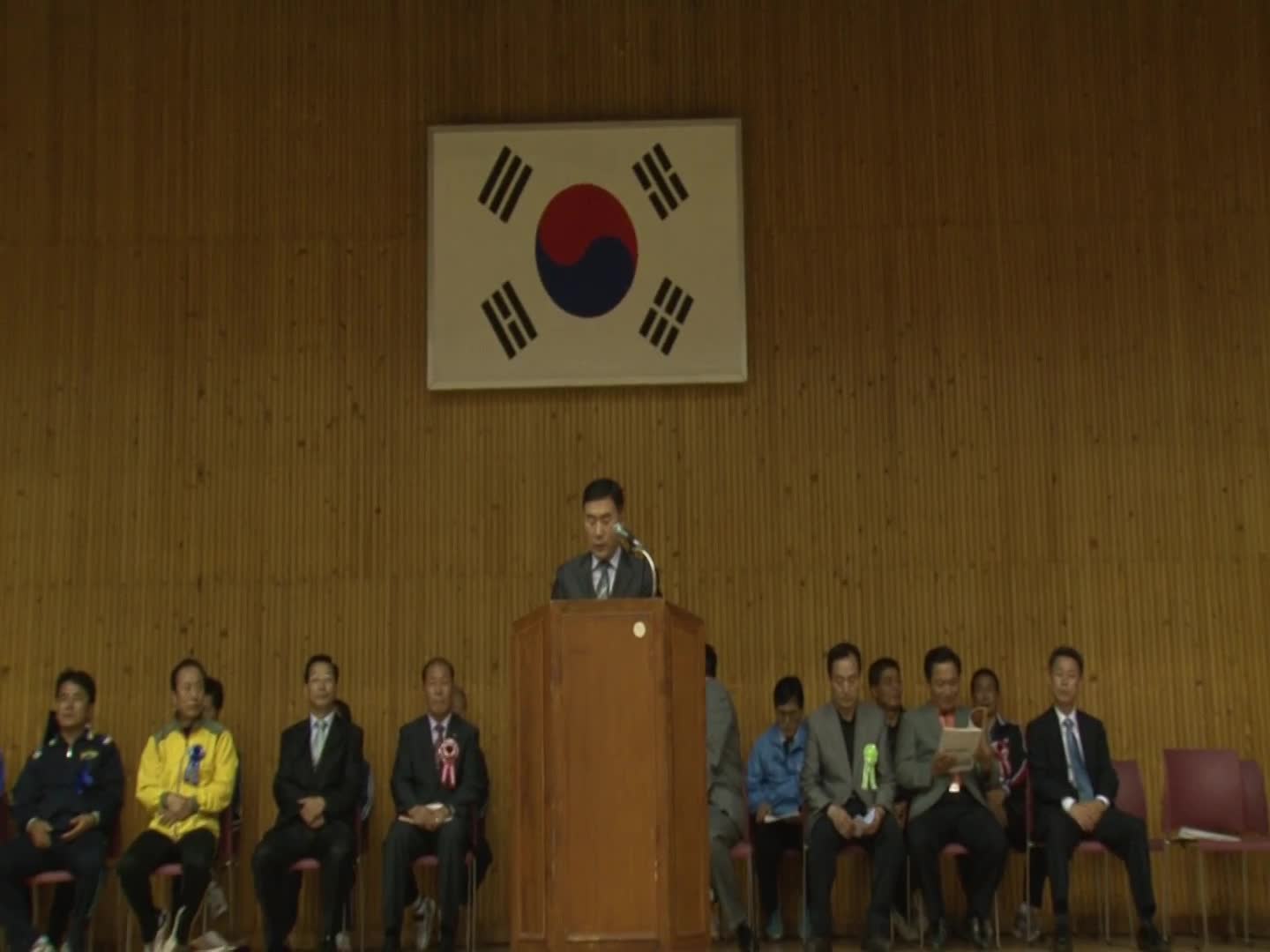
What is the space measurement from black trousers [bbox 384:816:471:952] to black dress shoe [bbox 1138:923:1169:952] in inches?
130

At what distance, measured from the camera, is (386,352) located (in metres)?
9.48

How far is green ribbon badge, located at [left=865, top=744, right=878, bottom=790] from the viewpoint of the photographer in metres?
8.22

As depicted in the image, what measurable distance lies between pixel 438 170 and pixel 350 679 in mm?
2982

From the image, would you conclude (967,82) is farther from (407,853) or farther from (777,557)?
(407,853)

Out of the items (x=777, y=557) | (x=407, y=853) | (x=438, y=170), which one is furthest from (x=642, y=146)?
(x=407, y=853)

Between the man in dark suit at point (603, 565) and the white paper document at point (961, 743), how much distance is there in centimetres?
259

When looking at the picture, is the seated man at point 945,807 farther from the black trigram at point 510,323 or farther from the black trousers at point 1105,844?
the black trigram at point 510,323

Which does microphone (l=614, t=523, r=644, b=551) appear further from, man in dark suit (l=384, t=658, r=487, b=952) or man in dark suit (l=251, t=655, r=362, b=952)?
man in dark suit (l=251, t=655, r=362, b=952)

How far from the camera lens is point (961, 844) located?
826cm

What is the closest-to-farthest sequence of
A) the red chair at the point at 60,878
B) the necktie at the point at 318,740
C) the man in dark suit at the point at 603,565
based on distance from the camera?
the man in dark suit at the point at 603,565 → the red chair at the point at 60,878 → the necktie at the point at 318,740

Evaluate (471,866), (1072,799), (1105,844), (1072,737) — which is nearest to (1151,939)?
(1105,844)

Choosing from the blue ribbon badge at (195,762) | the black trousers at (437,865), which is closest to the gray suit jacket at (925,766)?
the black trousers at (437,865)

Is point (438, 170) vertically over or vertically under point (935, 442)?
over

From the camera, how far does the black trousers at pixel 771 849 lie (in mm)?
8547
